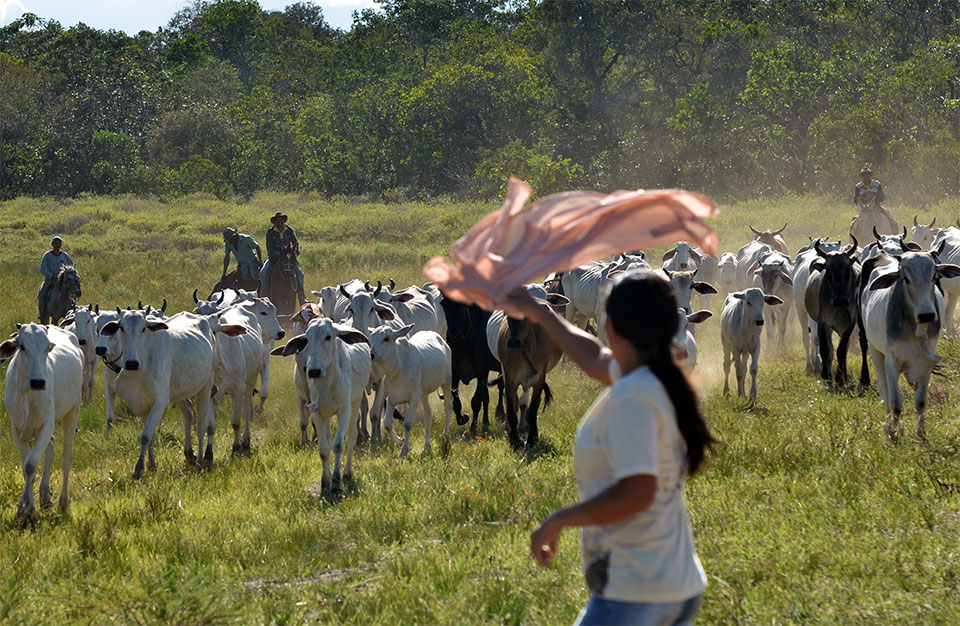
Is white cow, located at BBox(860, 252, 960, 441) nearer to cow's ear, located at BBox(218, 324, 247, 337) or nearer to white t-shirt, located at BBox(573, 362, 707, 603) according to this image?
cow's ear, located at BBox(218, 324, 247, 337)

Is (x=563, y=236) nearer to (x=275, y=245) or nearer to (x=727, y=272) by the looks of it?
(x=275, y=245)

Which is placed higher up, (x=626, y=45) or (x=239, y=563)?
(x=626, y=45)

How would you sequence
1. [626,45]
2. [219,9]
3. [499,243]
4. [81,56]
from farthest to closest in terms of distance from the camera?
[219,9] < [81,56] < [626,45] < [499,243]

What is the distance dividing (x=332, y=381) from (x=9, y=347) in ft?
8.91

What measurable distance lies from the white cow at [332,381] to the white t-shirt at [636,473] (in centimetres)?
656

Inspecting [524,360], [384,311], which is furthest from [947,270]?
[384,311]

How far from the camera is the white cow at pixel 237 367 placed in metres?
13.1

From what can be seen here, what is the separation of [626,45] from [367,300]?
46702 mm

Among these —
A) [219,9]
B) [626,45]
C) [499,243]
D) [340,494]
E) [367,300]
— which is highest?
[219,9]

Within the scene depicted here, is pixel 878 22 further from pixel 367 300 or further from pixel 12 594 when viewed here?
pixel 12 594

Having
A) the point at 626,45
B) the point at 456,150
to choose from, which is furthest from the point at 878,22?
the point at 456,150

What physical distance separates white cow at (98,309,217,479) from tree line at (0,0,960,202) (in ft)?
104

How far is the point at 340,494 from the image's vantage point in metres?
9.62

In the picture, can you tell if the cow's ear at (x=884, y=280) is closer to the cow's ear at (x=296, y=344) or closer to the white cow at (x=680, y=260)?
the cow's ear at (x=296, y=344)
